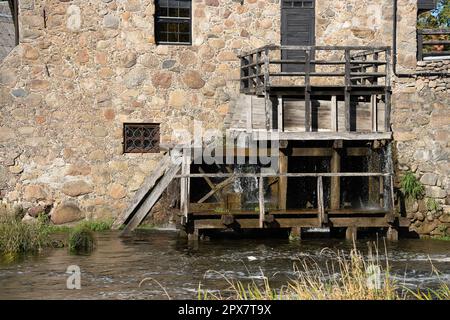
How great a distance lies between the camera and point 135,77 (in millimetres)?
16266

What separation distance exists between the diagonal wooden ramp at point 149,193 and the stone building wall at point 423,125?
4.70 m

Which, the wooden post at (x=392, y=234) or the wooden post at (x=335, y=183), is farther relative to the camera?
the wooden post at (x=335, y=183)

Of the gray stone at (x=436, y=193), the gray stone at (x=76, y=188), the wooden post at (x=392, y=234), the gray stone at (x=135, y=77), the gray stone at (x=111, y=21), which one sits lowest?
the wooden post at (x=392, y=234)

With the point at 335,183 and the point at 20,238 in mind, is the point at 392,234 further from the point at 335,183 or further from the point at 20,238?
the point at 20,238

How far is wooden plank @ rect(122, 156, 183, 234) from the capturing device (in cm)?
1539

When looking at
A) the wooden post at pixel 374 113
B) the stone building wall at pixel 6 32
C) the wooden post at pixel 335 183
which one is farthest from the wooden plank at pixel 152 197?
the stone building wall at pixel 6 32

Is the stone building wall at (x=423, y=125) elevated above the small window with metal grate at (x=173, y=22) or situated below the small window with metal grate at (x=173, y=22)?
below

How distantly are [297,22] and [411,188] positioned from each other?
4.23 meters

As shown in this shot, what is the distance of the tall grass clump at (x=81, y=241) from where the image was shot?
43.8 feet

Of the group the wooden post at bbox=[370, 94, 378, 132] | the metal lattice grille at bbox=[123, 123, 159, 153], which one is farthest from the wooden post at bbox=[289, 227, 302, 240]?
the metal lattice grille at bbox=[123, 123, 159, 153]

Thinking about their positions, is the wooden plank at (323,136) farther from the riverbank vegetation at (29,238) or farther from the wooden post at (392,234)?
the riverbank vegetation at (29,238)

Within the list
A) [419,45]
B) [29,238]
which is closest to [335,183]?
[419,45]

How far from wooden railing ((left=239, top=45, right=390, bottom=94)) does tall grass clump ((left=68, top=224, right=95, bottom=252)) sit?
4241mm

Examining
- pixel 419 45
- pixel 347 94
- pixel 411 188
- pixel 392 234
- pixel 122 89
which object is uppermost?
pixel 419 45
